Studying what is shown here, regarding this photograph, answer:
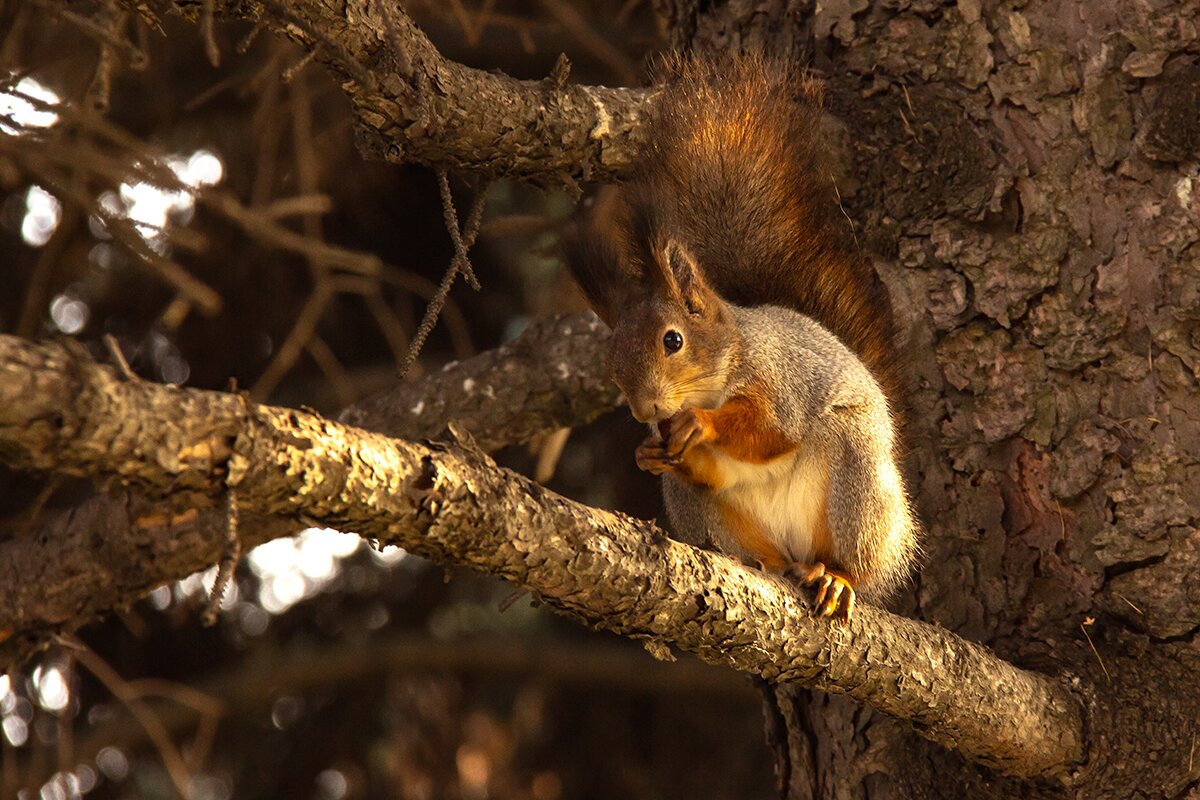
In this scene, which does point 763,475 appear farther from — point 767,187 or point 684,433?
point 767,187

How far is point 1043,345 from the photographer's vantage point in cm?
158

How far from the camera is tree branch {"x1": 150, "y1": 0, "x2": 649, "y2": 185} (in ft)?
3.99

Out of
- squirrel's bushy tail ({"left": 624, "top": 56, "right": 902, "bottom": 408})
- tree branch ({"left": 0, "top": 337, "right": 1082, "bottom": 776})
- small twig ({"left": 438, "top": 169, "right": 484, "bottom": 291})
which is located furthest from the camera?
squirrel's bushy tail ({"left": 624, "top": 56, "right": 902, "bottom": 408})

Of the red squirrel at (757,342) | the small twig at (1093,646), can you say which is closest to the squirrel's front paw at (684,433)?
the red squirrel at (757,342)

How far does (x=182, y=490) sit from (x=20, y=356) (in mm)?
147

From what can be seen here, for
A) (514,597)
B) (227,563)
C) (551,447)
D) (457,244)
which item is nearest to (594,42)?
(551,447)

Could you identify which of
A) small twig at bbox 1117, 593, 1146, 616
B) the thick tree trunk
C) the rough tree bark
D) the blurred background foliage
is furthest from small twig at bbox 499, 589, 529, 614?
the blurred background foliage

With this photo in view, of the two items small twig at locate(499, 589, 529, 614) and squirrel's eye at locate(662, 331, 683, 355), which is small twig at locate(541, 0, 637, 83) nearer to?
squirrel's eye at locate(662, 331, 683, 355)

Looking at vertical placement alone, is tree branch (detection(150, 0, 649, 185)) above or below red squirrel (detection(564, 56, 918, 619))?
above

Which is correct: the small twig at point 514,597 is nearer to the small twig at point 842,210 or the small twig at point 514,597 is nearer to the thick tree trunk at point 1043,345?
the thick tree trunk at point 1043,345

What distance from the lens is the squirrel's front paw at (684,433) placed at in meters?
1.56

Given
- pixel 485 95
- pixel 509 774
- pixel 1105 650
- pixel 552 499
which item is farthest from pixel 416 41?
pixel 509 774

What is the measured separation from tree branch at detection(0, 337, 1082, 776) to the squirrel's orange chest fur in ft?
0.91

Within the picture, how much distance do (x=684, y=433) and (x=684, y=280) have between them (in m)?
0.23
